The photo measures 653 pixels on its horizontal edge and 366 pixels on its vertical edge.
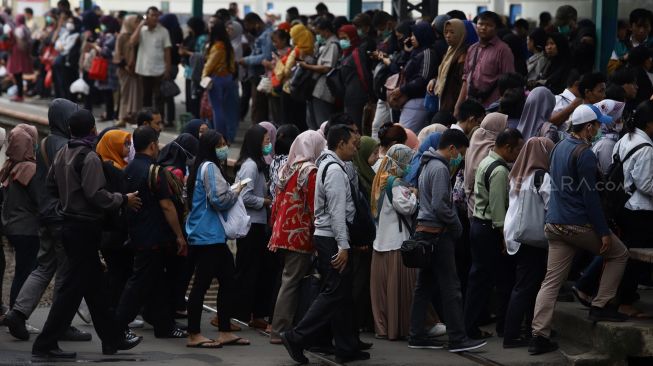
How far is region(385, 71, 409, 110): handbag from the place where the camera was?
15172mm

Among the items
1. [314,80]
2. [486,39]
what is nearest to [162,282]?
[486,39]

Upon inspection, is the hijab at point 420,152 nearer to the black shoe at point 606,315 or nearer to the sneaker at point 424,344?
the sneaker at point 424,344

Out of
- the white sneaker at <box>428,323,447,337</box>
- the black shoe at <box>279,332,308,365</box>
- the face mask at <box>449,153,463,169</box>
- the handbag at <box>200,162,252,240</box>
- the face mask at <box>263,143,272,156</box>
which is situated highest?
the face mask at <box>449,153,463,169</box>

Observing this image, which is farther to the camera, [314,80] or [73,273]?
[314,80]

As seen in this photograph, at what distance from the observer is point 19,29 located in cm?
2664

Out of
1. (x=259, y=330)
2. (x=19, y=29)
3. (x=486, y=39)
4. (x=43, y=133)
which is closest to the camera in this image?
(x=259, y=330)

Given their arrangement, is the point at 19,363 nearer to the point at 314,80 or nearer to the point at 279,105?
the point at 314,80

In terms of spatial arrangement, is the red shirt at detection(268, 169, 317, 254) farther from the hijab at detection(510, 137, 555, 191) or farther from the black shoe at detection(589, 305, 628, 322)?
the black shoe at detection(589, 305, 628, 322)

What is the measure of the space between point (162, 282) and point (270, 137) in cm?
→ 173

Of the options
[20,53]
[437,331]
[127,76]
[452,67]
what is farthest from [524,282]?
[20,53]

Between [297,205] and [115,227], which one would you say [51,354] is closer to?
[115,227]

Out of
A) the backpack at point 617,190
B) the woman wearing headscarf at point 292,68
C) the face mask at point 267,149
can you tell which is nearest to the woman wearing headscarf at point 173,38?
the woman wearing headscarf at point 292,68

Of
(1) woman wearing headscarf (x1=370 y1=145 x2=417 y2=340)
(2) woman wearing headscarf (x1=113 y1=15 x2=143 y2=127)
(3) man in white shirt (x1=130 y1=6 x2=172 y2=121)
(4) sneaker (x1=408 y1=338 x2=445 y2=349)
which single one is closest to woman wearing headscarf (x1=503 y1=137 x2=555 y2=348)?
(4) sneaker (x1=408 y1=338 x2=445 y2=349)

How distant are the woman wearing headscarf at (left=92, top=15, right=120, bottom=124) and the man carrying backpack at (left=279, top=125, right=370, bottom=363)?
1206cm
